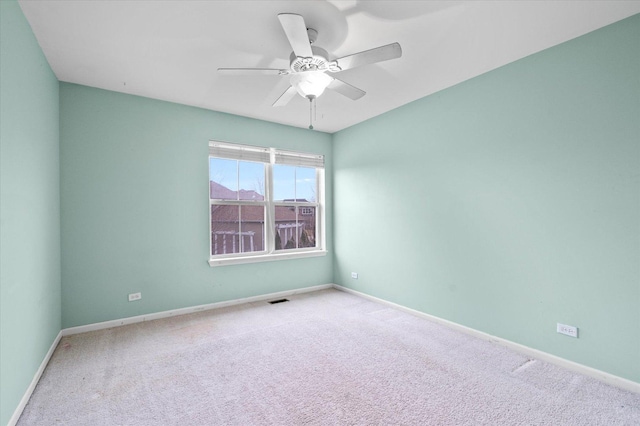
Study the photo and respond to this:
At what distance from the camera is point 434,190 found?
3.30 metres

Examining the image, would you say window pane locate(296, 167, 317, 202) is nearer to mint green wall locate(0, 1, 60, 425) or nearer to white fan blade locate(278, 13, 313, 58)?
white fan blade locate(278, 13, 313, 58)

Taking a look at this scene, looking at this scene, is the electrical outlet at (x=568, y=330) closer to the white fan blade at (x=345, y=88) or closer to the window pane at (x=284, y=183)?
the white fan blade at (x=345, y=88)

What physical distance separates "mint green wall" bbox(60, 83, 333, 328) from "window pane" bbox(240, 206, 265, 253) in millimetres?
321

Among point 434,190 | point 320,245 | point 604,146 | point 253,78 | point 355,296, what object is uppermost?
point 253,78

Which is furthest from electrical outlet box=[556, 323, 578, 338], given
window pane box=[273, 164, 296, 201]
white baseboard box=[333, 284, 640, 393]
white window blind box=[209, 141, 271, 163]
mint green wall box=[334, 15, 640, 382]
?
white window blind box=[209, 141, 271, 163]

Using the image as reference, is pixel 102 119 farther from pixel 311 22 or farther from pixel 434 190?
pixel 434 190

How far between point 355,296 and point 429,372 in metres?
2.09

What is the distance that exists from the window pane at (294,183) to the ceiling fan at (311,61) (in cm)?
210

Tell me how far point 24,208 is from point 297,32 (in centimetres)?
214

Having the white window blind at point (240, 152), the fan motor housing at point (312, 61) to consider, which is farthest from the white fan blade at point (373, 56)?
the white window blind at point (240, 152)

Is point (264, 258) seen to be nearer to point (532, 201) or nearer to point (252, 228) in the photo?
point (252, 228)

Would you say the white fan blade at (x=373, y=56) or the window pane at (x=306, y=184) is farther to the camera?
the window pane at (x=306, y=184)

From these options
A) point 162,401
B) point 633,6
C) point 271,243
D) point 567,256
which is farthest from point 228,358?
point 633,6

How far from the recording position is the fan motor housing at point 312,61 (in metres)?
1.97
